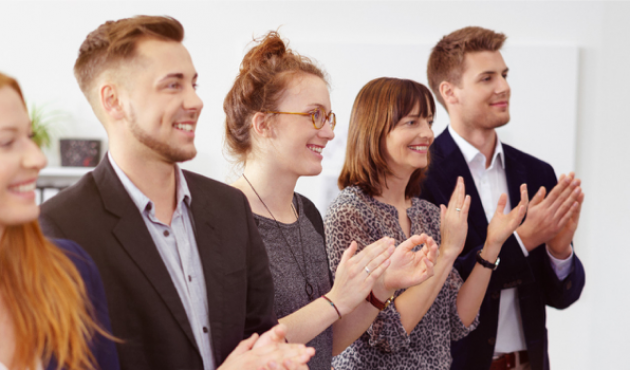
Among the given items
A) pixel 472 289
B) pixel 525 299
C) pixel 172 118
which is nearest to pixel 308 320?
pixel 172 118

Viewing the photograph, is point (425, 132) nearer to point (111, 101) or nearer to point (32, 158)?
point (111, 101)

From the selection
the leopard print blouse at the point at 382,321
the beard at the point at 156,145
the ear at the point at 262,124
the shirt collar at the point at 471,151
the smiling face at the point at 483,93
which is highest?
the smiling face at the point at 483,93

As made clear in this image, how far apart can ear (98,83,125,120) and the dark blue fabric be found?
28cm

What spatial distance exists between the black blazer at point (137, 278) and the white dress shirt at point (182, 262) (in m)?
0.02

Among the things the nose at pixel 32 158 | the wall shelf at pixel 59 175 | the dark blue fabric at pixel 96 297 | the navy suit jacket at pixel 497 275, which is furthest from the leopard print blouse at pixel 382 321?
the wall shelf at pixel 59 175

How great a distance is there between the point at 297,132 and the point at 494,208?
3.49ft

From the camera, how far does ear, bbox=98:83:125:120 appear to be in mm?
1132

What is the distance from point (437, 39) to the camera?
3.83 metres

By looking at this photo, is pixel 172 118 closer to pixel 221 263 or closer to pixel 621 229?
pixel 221 263

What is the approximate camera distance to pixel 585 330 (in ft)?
12.5

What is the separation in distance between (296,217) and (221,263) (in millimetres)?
507

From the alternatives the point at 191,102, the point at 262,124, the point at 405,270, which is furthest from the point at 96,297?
the point at 405,270

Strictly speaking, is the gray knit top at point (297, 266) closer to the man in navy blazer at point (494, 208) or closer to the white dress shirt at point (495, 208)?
the man in navy blazer at point (494, 208)

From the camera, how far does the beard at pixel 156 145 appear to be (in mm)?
1121
